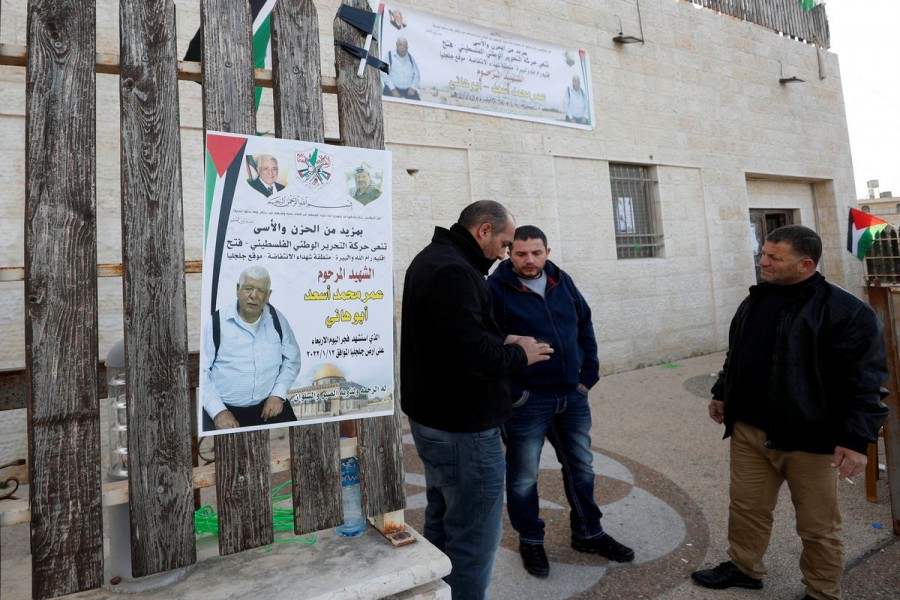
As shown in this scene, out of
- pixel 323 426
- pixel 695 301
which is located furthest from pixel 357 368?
pixel 695 301

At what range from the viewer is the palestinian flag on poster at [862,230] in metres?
5.17

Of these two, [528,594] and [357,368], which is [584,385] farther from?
[357,368]

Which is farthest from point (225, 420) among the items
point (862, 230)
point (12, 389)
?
point (862, 230)

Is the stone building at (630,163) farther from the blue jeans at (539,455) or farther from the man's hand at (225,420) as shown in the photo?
the man's hand at (225,420)

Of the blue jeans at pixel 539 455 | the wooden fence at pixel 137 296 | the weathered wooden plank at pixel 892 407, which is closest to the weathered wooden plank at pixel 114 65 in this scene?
the wooden fence at pixel 137 296

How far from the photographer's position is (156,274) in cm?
139

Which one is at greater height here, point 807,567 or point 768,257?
point 768,257

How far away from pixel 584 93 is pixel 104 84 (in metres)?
6.07

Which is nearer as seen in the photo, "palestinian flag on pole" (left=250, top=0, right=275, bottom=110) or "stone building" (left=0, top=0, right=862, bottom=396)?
"palestinian flag on pole" (left=250, top=0, right=275, bottom=110)

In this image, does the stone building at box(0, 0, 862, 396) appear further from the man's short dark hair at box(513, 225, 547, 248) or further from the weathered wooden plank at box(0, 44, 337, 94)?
the weathered wooden plank at box(0, 44, 337, 94)

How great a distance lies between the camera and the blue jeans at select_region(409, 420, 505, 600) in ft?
6.97

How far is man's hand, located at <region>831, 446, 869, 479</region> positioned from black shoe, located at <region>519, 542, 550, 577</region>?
1.46m

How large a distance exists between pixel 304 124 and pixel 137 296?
0.64 metres

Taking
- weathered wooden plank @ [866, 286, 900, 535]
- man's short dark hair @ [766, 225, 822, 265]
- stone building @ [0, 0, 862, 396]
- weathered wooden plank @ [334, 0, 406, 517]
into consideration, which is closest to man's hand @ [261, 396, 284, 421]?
weathered wooden plank @ [334, 0, 406, 517]
